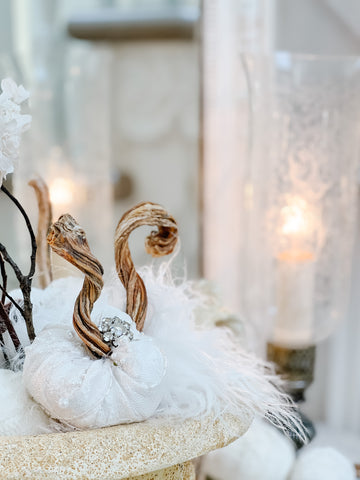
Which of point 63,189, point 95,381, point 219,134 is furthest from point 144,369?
point 63,189

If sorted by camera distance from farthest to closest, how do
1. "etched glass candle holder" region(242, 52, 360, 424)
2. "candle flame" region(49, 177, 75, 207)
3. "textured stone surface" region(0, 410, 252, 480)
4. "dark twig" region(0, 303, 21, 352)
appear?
"candle flame" region(49, 177, 75, 207), "etched glass candle holder" region(242, 52, 360, 424), "dark twig" region(0, 303, 21, 352), "textured stone surface" region(0, 410, 252, 480)

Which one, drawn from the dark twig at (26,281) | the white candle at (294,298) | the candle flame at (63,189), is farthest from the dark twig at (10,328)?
the candle flame at (63,189)

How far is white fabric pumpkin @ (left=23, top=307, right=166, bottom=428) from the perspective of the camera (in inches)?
17.4

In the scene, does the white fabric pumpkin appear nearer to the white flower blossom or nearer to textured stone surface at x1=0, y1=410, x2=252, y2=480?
textured stone surface at x1=0, y1=410, x2=252, y2=480

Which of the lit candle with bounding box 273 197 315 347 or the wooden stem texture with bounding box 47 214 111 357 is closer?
the wooden stem texture with bounding box 47 214 111 357

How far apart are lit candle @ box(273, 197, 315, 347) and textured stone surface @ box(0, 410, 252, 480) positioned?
1.52 ft

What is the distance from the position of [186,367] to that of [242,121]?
625 millimetres

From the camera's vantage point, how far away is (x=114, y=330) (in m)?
0.48

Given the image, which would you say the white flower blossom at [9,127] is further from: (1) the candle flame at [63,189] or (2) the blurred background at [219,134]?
(1) the candle flame at [63,189]

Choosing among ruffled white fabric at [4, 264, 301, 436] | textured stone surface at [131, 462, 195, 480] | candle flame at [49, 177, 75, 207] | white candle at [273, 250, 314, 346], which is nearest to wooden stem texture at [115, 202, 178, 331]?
ruffled white fabric at [4, 264, 301, 436]

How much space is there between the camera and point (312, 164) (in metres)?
0.90

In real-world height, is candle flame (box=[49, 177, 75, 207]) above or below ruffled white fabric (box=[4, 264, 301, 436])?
below

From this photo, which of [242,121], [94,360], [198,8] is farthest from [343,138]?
[94,360]

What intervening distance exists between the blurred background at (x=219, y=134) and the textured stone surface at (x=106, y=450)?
274mm
